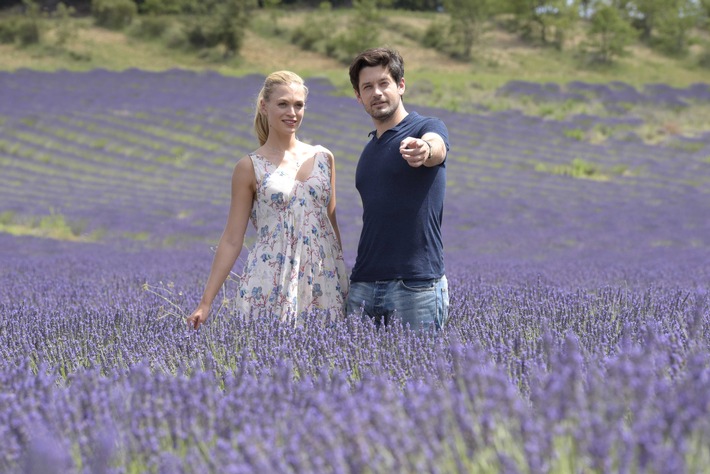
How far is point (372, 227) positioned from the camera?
285cm

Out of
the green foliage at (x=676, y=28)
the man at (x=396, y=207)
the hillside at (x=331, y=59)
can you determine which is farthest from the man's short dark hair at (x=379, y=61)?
the green foliage at (x=676, y=28)

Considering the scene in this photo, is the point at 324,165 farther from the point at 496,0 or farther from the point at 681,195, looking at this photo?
the point at 496,0

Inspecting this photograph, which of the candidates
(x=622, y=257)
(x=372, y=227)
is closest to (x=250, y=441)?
(x=372, y=227)

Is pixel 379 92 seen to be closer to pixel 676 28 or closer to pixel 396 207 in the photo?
pixel 396 207

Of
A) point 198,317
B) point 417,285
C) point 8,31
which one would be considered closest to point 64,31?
point 8,31

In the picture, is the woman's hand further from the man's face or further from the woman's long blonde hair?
the man's face

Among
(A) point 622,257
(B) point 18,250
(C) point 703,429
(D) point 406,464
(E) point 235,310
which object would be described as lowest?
(B) point 18,250

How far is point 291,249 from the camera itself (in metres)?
3.00

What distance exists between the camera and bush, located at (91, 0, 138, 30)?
30703 millimetres

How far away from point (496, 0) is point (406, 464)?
35606 mm

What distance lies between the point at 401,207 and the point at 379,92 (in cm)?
39

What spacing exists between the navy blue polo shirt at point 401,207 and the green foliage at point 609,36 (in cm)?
3010

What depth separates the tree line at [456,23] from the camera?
28750 millimetres

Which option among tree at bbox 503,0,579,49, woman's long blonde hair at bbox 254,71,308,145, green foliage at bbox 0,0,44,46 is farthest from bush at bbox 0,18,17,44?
woman's long blonde hair at bbox 254,71,308,145
